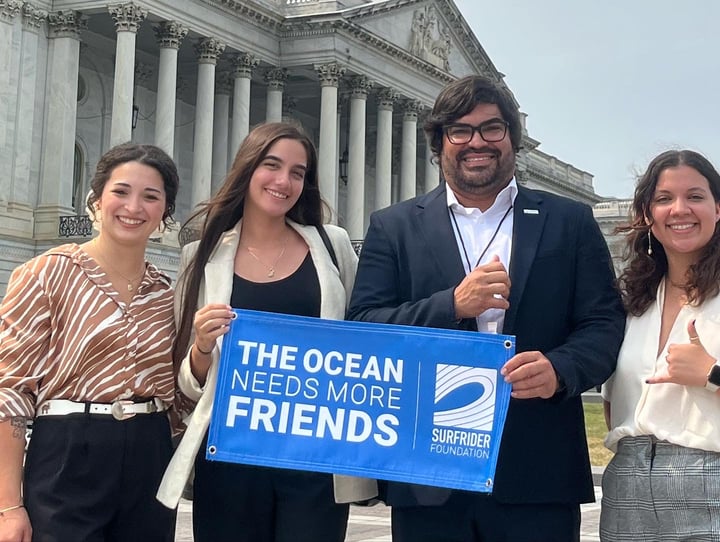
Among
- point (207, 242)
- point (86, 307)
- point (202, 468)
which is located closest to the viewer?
point (86, 307)

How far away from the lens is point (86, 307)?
450cm

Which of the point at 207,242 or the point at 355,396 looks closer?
the point at 355,396

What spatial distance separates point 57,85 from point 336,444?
29.0 m

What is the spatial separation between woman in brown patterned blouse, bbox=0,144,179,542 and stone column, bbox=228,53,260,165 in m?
32.4

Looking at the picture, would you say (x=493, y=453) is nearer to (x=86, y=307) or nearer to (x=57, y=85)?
(x=86, y=307)

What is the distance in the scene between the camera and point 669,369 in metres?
4.27

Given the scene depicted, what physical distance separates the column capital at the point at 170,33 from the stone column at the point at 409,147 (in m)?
14.4

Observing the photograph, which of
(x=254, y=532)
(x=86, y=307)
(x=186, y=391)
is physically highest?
(x=86, y=307)

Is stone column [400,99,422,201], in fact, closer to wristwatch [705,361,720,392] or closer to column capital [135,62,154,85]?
column capital [135,62,154,85]

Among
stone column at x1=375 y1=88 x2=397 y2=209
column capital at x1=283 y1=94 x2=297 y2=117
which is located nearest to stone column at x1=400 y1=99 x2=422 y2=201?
stone column at x1=375 y1=88 x2=397 y2=209

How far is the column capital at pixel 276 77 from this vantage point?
39.6 metres

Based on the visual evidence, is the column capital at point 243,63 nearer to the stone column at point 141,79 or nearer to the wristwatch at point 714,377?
the stone column at point 141,79

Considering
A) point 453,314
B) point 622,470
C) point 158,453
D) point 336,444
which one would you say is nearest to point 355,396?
point 336,444

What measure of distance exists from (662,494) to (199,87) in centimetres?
3300
